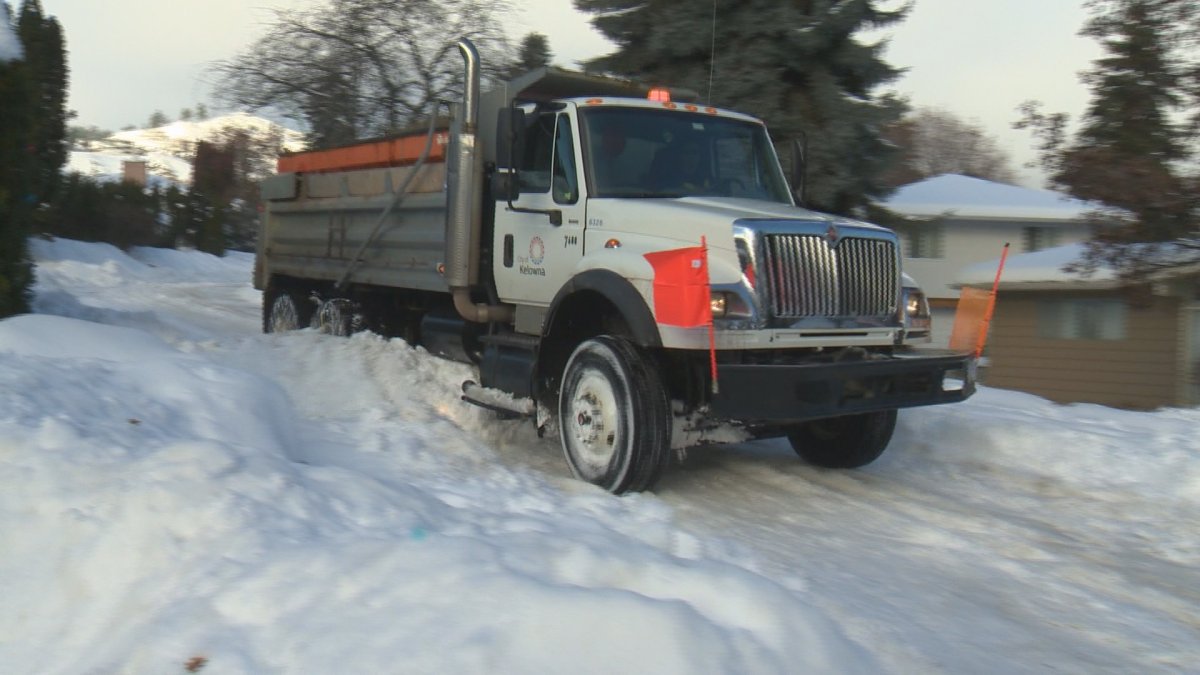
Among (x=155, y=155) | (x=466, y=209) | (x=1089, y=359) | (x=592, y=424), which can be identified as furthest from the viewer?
(x=155, y=155)

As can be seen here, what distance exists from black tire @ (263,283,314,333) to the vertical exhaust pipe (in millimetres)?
4429

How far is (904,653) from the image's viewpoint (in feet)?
13.5

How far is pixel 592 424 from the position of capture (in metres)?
6.66

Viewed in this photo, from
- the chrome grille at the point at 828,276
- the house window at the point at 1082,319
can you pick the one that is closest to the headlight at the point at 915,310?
the chrome grille at the point at 828,276

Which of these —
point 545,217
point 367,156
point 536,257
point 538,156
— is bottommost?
point 536,257

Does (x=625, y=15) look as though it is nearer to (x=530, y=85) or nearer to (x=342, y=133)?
(x=342, y=133)

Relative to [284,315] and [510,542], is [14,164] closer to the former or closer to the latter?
[284,315]

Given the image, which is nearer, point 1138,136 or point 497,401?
point 497,401

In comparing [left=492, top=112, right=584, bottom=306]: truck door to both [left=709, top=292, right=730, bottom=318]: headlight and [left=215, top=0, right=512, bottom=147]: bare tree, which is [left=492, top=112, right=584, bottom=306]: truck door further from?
[left=215, top=0, right=512, bottom=147]: bare tree

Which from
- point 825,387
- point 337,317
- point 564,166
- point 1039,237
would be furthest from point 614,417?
point 1039,237

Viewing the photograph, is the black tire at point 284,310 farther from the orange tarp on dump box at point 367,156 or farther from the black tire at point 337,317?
the orange tarp on dump box at point 367,156

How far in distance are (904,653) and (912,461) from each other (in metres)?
4.17

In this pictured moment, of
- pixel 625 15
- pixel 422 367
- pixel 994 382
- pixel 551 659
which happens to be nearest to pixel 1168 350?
pixel 994 382

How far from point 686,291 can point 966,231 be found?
23251mm
